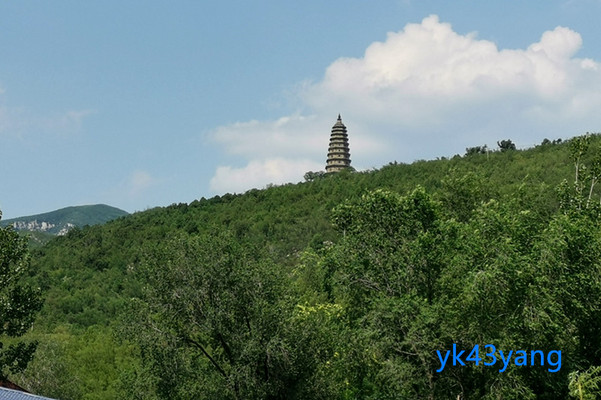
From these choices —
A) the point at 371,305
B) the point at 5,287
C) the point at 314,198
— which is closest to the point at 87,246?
the point at 314,198

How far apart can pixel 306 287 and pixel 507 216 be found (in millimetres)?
32514

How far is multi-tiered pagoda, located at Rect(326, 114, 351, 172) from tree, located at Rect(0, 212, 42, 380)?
5443 inches

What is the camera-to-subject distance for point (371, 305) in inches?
854

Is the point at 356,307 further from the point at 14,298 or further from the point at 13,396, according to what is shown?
the point at 14,298

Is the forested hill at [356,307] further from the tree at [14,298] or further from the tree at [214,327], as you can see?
the tree at [14,298]

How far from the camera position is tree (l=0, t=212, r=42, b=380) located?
26.1 meters

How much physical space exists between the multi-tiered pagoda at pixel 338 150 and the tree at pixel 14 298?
454 feet

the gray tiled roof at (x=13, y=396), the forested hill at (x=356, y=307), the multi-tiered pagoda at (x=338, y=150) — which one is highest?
the multi-tiered pagoda at (x=338, y=150)

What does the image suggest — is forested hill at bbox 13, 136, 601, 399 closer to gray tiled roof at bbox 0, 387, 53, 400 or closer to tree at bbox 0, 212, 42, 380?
tree at bbox 0, 212, 42, 380

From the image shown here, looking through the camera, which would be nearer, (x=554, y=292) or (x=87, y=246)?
(x=554, y=292)

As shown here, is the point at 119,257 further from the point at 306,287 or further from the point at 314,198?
the point at 306,287

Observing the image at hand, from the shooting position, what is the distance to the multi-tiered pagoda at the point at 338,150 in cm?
16438

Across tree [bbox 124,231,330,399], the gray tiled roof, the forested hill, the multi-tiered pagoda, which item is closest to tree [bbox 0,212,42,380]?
the forested hill

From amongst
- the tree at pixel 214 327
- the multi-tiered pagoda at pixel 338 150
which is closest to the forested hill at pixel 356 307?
the tree at pixel 214 327
